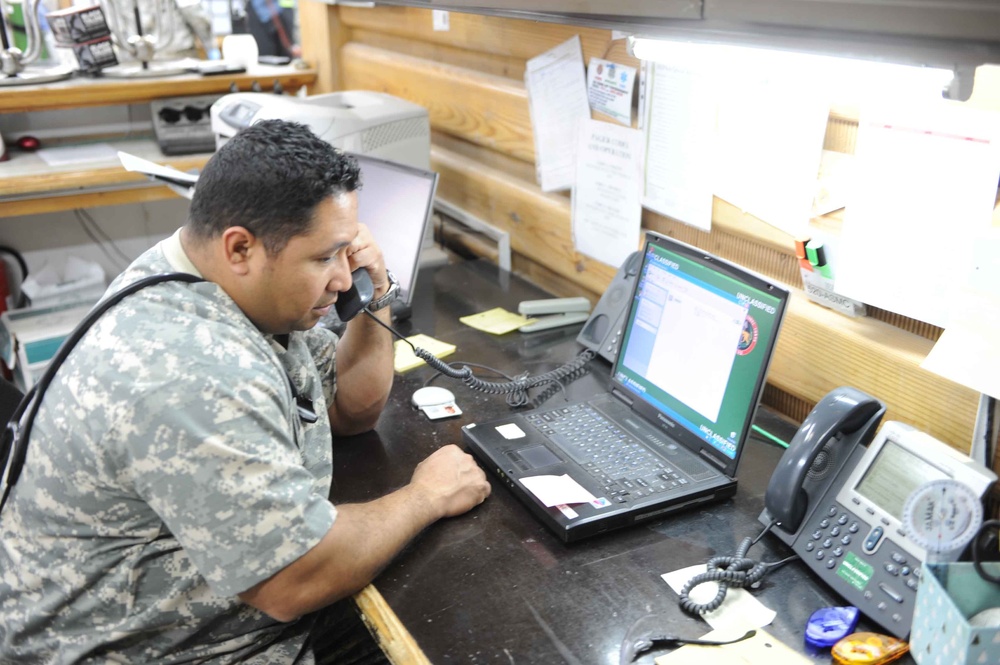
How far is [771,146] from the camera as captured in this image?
Answer: 4.53 feet

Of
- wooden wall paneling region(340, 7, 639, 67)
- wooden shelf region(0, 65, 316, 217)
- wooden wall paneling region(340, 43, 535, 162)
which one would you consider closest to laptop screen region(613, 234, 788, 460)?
wooden wall paneling region(340, 7, 639, 67)

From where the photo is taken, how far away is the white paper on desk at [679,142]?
152cm

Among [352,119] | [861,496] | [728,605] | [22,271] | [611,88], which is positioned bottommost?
[22,271]

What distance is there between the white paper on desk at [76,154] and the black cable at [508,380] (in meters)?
1.55

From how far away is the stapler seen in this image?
1.89m

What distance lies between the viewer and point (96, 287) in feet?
10.1

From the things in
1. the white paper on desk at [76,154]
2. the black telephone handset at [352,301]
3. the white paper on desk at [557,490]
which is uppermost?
the white paper on desk at [76,154]

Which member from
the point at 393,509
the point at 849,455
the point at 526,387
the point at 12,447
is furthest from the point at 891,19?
the point at 12,447

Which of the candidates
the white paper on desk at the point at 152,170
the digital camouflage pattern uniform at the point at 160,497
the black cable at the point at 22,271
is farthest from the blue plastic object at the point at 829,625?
the black cable at the point at 22,271

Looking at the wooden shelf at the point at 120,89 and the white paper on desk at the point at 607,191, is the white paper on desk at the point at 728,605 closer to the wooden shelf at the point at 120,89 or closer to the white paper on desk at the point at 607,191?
the white paper on desk at the point at 607,191

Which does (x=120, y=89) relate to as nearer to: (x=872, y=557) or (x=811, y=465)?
(x=811, y=465)

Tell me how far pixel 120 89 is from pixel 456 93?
113 centimetres

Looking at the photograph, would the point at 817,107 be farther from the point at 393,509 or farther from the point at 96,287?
the point at 96,287

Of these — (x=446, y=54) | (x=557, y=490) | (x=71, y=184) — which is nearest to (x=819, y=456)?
(x=557, y=490)
